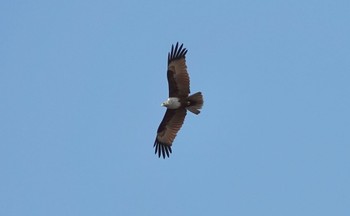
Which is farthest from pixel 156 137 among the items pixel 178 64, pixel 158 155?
pixel 178 64

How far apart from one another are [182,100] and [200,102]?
60cm

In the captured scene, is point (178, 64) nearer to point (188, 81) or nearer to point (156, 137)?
A: point (188, 81)

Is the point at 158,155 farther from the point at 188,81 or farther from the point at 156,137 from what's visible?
the point at 188,81

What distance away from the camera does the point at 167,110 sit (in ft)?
106

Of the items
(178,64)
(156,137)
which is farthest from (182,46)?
(156,137)

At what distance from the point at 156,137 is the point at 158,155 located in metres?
0.59

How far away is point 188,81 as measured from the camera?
31516 millimetres

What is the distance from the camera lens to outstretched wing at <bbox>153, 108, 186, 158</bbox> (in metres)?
32.3

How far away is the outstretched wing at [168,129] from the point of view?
32.3 metres

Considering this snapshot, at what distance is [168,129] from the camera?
3266 centimetres

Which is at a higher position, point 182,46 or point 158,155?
point 182,46

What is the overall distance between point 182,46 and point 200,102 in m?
1.95

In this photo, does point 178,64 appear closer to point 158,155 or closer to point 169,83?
point 169,83

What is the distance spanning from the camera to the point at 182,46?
31.9 meters
